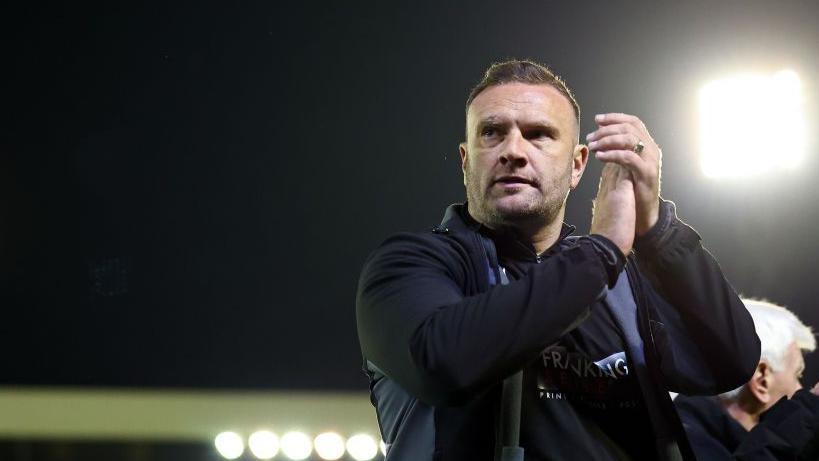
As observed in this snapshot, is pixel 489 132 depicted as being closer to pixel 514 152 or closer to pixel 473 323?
pixel 514 152

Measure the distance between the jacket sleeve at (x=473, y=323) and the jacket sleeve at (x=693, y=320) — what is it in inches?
8.6

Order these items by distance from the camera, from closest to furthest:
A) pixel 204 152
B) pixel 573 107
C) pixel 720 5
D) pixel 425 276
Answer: pixel 425 276
pixel 573 107
pixel 720 5
pixel 204 152

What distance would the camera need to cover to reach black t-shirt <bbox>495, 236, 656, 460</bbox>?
1.29 meters

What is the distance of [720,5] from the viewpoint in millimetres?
4398

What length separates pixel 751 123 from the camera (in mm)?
4465

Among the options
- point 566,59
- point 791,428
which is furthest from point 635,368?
point 566,59

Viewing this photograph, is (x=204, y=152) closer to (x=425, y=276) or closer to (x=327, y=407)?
(x=327, y=407)

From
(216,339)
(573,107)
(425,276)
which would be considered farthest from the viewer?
(216,339)

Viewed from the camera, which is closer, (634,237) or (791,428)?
(634,237)

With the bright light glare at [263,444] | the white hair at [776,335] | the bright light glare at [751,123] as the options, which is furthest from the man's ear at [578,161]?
the bright light glare at [263,444]

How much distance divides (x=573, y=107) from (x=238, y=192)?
3804 millimetres

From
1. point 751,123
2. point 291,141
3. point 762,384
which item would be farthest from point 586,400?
point 291,141

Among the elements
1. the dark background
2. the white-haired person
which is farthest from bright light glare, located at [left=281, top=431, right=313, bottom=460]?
the white-haired person

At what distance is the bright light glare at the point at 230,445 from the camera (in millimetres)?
5945
